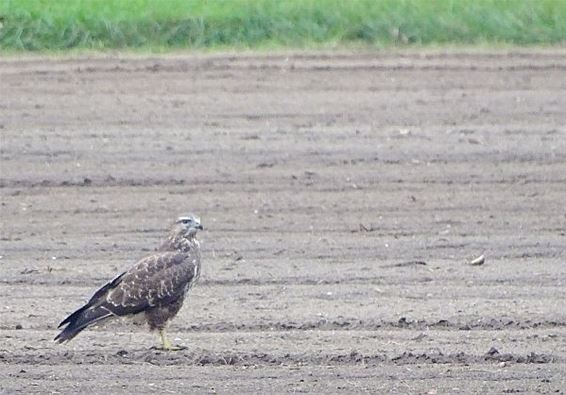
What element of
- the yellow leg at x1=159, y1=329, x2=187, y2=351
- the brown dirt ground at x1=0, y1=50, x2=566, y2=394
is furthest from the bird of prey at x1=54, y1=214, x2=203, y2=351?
the brown dirt ground at x1=0, y1=50, x2=566, y2=394

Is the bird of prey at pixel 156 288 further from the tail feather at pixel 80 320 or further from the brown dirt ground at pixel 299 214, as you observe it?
the brown dirt ground at pixel 299 214

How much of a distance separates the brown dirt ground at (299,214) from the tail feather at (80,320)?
0.52 ft

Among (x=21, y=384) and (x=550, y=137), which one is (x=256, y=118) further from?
(x=21, y=384)

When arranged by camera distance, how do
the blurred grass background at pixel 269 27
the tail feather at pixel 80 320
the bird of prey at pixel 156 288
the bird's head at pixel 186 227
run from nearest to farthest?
the tail feather at pixel 80 320 < the bird of prey at pixel 156 288 < the bird's head at pixel 186 227 < the blurred grass background at pixel 269 27

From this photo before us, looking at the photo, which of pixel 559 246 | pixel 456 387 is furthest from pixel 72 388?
pixel 559 246

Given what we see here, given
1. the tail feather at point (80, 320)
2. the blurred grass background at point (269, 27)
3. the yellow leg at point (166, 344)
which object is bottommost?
the blurred grass background at point (269, 27)

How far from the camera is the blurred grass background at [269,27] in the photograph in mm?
20094

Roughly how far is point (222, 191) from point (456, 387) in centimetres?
589

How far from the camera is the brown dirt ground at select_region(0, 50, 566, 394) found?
30.8 feet

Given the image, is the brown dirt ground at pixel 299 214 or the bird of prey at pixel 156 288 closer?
the brown dirt ground at pixel 299 214

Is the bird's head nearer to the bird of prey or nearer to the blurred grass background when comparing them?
the bird of prey

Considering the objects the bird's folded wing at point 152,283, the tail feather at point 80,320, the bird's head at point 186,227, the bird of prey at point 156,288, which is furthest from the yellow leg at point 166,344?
the bird's head at point 186,227

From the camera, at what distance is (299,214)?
13.6 meters

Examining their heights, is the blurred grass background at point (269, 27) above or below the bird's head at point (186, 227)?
below
